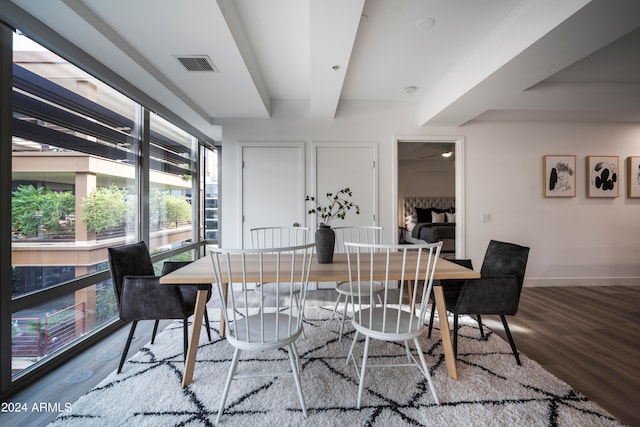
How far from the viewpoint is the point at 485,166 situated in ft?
12.8

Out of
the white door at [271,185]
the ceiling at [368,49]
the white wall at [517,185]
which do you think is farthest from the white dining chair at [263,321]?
the white wall at [517,185]

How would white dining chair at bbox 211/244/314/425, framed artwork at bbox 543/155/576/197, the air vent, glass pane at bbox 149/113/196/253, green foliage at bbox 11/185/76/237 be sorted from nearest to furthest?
white dining chair at bbox 211/244/314/425
green foliage at bbox 11/185/76/237
the air vent
glass pane at bbox 149/113/196/253
framed artwork at bbox 543/155/576/197

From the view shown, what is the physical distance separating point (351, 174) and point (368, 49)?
163cm

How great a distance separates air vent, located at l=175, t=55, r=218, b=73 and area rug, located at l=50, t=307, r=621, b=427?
2.39m

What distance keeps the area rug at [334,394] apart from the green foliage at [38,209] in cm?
113

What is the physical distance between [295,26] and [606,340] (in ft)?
12.1

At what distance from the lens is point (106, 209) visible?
2531 mm

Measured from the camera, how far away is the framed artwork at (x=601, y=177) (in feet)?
13.1

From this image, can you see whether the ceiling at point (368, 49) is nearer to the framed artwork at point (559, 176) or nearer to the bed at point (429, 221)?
the framed artwork at point (559, 176)

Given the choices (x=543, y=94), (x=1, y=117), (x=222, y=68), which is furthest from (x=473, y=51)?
(x=1, y=117)

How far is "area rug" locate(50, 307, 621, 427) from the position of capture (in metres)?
1.44

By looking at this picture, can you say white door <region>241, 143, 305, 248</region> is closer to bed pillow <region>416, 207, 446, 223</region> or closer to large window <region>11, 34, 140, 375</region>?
large window <region>11, 34, 140, 375</region>

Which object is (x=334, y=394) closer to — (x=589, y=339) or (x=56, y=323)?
(x=56, y=323)

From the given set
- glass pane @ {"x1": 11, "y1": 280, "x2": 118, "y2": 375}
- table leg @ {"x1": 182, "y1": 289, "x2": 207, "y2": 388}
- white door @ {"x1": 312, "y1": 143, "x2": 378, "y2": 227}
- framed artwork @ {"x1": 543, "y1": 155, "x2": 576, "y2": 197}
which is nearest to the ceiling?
white door @ {"x1": 312, "y1": 143, "x2": 378, "y2": 227}
